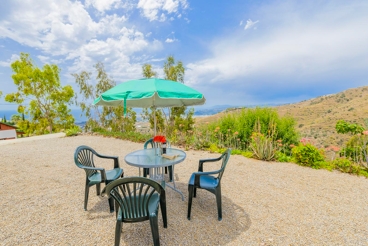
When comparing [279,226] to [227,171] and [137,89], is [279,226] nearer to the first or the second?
[227,171]

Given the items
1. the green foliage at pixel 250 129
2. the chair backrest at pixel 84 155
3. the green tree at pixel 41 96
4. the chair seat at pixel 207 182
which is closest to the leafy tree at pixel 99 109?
the green foliage at pixel 250 129

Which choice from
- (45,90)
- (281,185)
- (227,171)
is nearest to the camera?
(281,185)

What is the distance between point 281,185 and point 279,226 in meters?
1.51

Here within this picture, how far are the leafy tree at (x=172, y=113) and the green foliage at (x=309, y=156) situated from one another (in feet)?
18.8

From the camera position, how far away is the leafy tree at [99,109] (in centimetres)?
1079

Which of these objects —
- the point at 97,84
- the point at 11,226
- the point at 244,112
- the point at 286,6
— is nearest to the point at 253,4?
the point at 286,6

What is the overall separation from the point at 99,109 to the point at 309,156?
37.9 ft

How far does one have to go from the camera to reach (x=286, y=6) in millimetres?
5820

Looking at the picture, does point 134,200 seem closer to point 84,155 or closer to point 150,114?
point 84,155

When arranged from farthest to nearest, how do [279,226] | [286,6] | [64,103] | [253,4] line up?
[64,103]
[253,4]
[286,6]
[279,226]

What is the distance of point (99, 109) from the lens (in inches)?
462

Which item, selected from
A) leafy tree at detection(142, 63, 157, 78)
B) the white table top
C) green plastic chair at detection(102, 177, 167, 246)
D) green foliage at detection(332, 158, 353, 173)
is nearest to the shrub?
green foliage at detection(332, 158, 353, 173)

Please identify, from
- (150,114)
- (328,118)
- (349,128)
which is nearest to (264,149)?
(349,128)

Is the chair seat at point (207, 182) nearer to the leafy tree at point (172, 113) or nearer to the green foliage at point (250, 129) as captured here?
the green foliage at point (250, 129)
